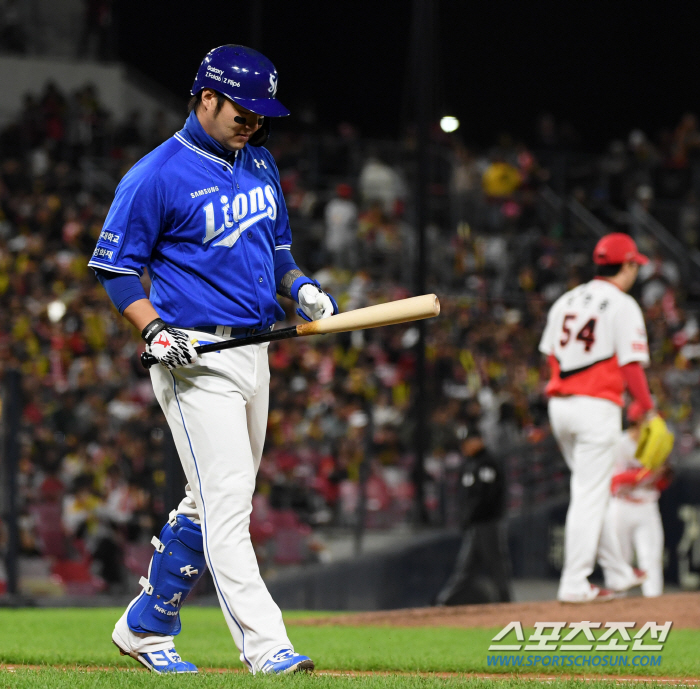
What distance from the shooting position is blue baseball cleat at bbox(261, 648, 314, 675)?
4.04 m

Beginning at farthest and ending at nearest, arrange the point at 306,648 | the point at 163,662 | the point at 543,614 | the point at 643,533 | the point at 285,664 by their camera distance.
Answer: the point at 643,533 → the point at 543,614 → the point at 306,648 → the point at 163,662 → the point at 285,664

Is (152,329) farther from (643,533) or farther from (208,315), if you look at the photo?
(643,533)

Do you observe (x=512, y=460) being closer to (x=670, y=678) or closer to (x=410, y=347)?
(x=410, y=347)

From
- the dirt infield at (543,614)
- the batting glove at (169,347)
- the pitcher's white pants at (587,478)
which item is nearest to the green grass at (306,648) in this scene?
the dirt infield at (543,614)

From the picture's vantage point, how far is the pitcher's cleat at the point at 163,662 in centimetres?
445

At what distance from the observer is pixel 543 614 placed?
264 inches

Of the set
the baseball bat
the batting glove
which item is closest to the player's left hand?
the baseball bat

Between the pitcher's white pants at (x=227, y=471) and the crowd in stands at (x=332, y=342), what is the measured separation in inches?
226

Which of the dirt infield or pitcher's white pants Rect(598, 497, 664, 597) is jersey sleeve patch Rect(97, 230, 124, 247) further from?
pitcher's white pants Rect(598, 497, 664, 597)

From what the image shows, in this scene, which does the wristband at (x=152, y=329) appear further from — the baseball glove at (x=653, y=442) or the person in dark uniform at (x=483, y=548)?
the person in dark uniform at (x=483, y=548)

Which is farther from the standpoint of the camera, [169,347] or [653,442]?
[653,442]

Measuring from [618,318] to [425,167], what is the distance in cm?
709

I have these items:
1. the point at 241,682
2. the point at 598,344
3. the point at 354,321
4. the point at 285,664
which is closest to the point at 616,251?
the point at 598,344

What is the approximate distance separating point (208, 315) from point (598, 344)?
3.70 meters
